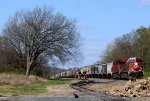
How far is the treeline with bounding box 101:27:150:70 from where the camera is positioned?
118 m

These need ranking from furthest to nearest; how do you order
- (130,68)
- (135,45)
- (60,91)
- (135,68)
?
(135,45), (130,68), (135,68), (60,91)

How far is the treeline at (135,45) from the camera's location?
117938 millimetres

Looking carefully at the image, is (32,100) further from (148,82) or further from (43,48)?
(43,48)

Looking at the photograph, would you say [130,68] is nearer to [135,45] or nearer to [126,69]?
[126,69]

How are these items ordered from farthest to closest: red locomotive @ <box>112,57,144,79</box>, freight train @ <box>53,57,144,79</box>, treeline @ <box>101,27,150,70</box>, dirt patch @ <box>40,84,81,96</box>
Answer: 1. treeline @ <box>101,27,150,70</box>
2. freight train @ <box>53,57,144,79</box>
3. red locomotive @ <box>112,57,144,79</box>
4. dirt patch @ <box>40,84,81,96</box>

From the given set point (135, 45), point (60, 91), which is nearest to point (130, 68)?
point (60, 91)

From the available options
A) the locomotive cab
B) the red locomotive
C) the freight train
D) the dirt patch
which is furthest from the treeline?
the dirt patch

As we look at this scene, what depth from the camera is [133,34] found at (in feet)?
472

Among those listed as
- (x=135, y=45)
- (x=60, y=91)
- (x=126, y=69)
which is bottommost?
(x=60, y=91)

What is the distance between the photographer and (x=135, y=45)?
5226 inches

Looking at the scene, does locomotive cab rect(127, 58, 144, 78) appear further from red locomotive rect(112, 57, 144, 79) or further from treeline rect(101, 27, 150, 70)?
treeline rect(101, 27, 150, 70)

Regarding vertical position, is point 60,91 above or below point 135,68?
below

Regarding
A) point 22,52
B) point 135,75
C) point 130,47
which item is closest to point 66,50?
point 22,52

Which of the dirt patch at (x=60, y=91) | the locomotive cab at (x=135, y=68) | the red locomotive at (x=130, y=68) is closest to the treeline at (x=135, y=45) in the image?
the red locomotive at (x=130, y=68)
